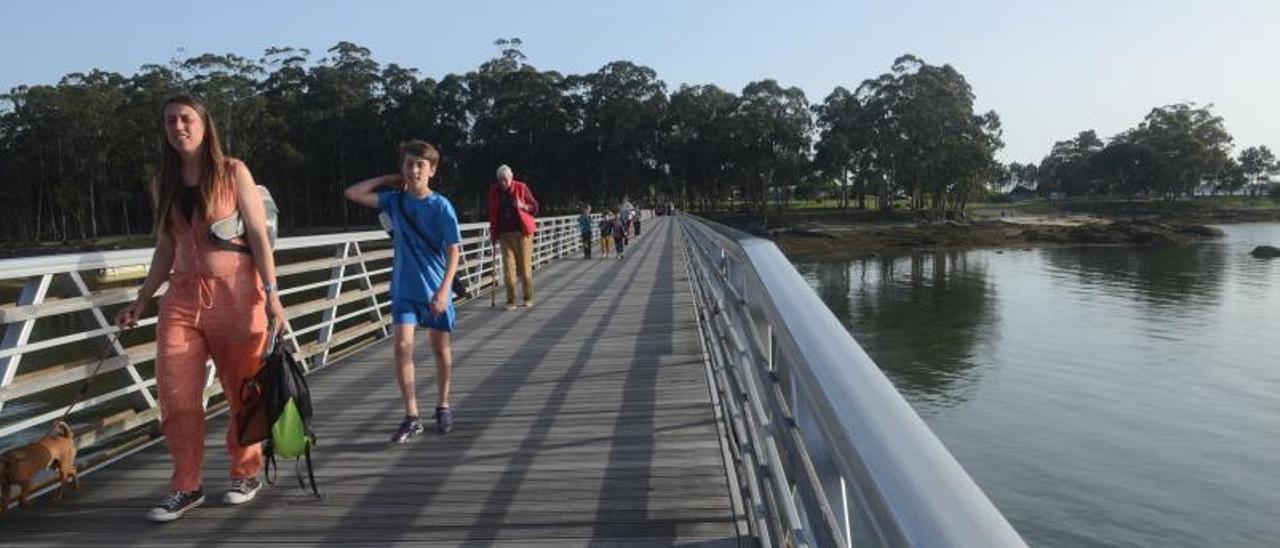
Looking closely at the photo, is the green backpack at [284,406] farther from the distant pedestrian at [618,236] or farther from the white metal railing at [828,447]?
the distant pedestrian at [618,236]

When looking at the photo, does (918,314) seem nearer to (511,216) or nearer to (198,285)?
(511,216)

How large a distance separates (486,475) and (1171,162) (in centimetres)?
10803

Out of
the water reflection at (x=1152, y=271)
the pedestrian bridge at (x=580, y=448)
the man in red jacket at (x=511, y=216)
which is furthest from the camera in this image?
the water reflection at (x=1152, y=271)

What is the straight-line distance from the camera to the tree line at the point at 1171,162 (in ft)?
309

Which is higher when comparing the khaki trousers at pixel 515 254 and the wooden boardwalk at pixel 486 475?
the khaki trousers at pixel 515 254

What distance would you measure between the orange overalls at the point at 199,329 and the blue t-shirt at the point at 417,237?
37.2 inches

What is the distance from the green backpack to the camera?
322 centimetres

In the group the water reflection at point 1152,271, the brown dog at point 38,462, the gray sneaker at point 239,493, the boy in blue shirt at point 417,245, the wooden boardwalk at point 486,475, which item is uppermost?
the boy in blue shirt at point 417,245

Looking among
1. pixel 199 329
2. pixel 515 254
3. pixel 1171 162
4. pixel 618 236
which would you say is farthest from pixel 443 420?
pixel 1171 162

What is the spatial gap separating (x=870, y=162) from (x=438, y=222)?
74.7 metres

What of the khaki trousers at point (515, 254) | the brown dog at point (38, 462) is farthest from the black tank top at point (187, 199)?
the khaki trousers at point (515, 254)

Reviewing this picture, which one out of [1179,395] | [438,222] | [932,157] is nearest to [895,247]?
[932,157]

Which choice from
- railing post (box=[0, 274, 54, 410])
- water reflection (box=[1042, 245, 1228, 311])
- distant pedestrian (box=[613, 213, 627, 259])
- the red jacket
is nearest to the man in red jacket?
the red jacket

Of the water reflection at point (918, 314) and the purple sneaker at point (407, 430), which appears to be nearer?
the purple sneaker at point (407, 430)
